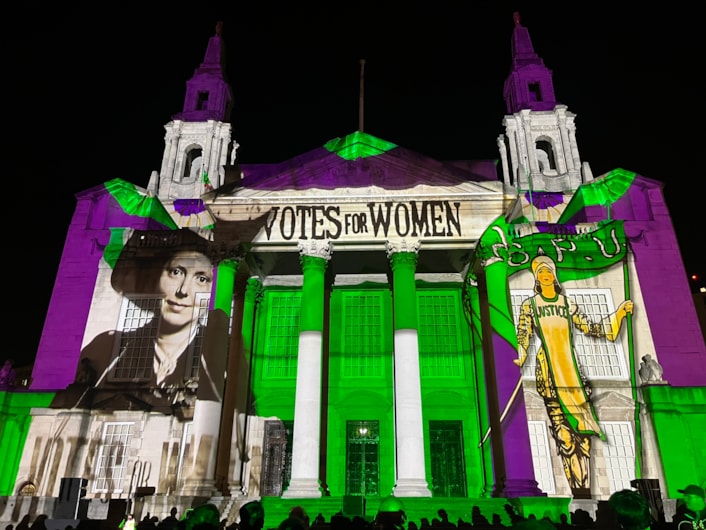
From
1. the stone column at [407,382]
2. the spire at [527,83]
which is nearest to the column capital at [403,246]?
the stone column at [407,382]

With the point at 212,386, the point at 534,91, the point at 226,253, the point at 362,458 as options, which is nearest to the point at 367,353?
the point at 362,458

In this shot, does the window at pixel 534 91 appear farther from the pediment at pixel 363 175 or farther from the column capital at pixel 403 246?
the column capital at pixel 403 246

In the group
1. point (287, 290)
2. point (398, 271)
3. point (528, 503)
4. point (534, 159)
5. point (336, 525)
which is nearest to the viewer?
point (336, 525)

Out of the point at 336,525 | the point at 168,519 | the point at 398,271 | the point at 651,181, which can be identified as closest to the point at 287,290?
the point at 398,271

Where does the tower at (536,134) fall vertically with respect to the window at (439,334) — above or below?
above

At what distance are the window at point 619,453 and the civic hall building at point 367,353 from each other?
0.07m

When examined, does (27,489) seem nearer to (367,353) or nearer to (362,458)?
(362,458)

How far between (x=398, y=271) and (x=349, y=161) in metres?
4.95

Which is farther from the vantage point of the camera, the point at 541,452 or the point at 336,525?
the point at 541,452

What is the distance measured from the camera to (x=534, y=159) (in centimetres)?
3406

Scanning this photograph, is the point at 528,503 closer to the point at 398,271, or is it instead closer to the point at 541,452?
the point at 541,452

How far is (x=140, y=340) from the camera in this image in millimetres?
21188

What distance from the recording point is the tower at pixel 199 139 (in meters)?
33.2

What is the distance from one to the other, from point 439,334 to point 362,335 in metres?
3.34
